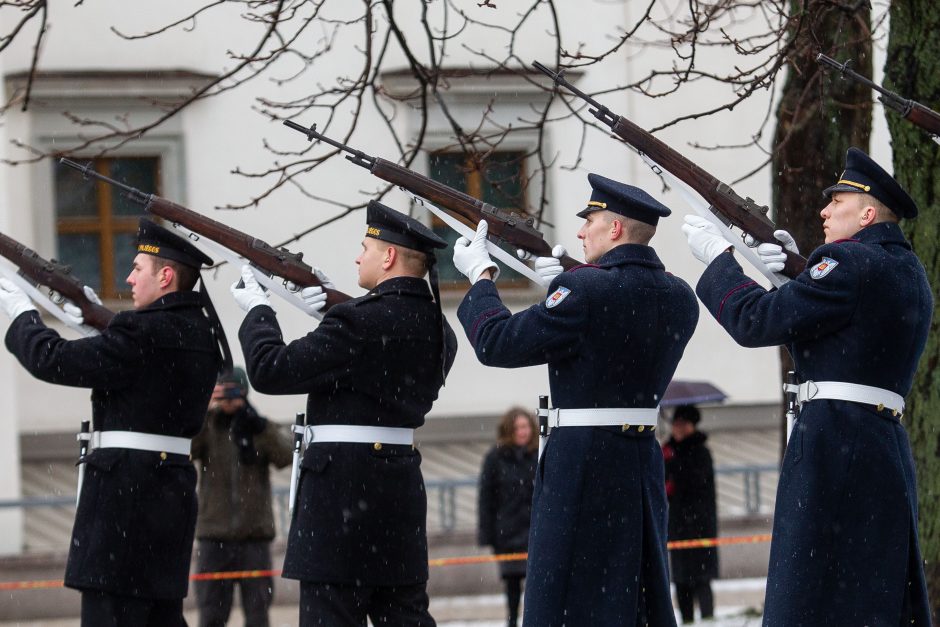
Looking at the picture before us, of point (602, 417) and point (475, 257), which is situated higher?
point (475, 257)

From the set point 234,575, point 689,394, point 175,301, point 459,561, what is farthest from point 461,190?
point 175,301

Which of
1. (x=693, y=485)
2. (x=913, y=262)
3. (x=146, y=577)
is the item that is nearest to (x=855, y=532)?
(x=913, y=262)

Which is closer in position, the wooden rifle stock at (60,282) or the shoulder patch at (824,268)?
the shoulder patch at (824,268)

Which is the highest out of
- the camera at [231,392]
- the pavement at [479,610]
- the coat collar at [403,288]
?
the coat collar at [403,288]

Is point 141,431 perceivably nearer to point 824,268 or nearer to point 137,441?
point 137,441

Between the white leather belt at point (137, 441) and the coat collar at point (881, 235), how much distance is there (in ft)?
8.50

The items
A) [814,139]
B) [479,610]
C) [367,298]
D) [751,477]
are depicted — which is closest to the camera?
[367,298]

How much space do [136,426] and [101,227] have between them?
7.00m

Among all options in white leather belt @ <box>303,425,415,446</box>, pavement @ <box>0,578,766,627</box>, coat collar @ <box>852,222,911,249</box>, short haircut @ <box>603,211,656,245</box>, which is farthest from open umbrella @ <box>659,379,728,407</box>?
coat collar @ <box>852,222,911,249</box>

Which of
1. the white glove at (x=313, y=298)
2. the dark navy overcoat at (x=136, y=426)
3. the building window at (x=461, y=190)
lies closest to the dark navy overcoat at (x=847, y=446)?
the white glove at (x=313, y=298)

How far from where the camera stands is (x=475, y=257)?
5.57 metres

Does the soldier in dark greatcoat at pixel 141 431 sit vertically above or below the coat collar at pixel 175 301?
below

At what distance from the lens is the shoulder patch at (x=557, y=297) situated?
515 centimetres

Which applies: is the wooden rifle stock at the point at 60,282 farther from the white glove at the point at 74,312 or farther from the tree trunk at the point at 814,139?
the tree trunk at the point at 814,139
